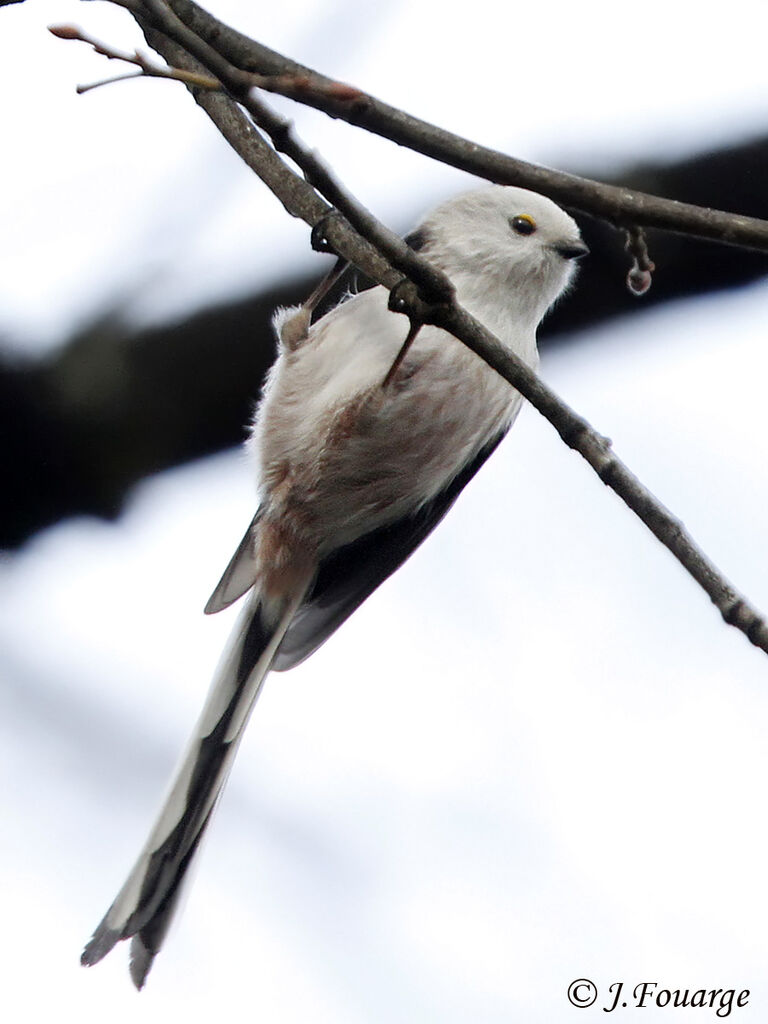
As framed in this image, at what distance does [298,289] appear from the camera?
2.05 meters

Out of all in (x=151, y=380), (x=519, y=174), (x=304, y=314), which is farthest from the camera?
(x=304, y=314)

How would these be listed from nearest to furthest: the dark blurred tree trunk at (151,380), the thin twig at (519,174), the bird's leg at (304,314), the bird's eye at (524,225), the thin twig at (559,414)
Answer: the thin twig at (519,174), the thin twig at (559,414), the dark blurred tree trunk at (151,380), the bird's leg at (304,314), the bird's eye at (524,225)

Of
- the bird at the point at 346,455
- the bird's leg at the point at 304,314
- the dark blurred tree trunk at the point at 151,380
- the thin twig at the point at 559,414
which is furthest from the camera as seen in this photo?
the bird at the point at 346,455

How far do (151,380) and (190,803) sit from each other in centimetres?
77

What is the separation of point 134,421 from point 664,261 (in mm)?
847

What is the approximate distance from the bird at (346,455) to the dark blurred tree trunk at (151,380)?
157 mm

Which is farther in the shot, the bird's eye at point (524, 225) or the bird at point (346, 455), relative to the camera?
the bird's eye at point (524, 225)

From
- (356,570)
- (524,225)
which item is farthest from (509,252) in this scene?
(356,570)

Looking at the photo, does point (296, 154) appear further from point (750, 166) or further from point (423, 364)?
point (423, 364)

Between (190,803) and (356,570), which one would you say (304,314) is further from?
(190,803)

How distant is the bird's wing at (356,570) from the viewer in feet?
8.12

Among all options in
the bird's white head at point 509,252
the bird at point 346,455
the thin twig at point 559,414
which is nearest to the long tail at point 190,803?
the bird at point 346,455

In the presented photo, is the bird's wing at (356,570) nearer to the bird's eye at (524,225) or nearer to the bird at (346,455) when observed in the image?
the bird at (346,455)

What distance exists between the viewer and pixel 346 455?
228 cm
